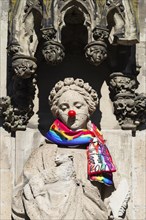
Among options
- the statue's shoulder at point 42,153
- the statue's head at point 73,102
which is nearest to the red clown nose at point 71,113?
the statue's head at point 73,102

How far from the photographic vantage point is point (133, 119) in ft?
50.0

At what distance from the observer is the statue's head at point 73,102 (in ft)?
48.6

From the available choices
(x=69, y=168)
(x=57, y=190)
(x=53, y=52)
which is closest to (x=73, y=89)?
(x=53, y=52)

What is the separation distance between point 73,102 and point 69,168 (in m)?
0.59

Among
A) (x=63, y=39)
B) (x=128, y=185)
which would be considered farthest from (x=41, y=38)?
(x=128, y=185)

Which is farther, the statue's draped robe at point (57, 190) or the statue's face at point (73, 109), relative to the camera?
the statue's face at point (73, 109)

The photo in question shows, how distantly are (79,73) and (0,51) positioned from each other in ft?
2.27

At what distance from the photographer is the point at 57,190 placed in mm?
14438

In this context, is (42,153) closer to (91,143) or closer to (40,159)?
(40,159)

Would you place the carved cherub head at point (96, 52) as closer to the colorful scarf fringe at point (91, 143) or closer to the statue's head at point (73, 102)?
the statue's head at point (73, 102)

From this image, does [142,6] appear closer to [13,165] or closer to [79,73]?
[79,73]

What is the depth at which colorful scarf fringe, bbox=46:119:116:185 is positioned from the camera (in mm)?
14711

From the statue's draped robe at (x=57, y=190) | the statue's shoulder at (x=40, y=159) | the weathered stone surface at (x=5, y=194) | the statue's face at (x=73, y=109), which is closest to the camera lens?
the statue's draped robe at (x=57, y=190)

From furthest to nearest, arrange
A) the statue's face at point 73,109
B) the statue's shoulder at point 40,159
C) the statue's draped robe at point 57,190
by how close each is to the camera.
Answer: the statue's face at point 73,109 → the statue's shoulder at point 40,159 → the statue's draped robe at point 57,190
